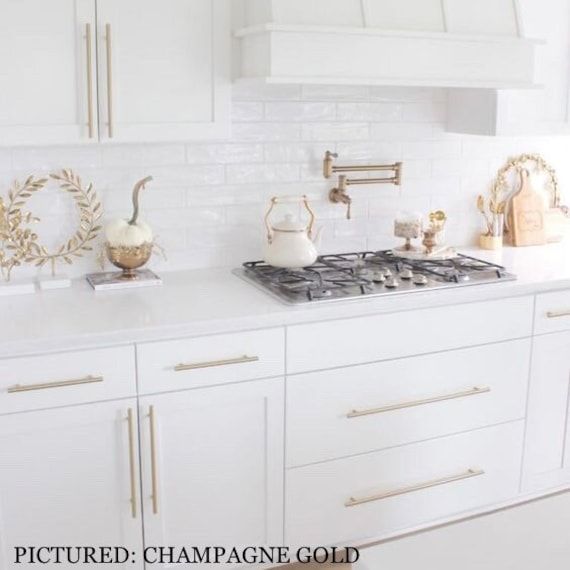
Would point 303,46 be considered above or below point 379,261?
above

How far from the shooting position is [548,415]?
301 cm

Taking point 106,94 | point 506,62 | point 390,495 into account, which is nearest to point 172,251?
point 106,94

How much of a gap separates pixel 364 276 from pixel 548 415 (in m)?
0.86

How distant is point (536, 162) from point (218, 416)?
74.7 inches

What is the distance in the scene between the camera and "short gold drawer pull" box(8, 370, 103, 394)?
2206mm

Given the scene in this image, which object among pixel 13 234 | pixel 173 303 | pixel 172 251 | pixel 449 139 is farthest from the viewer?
pixel 449 139

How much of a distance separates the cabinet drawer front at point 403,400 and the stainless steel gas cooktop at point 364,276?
0.23m

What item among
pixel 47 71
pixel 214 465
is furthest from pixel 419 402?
pixel 47 71

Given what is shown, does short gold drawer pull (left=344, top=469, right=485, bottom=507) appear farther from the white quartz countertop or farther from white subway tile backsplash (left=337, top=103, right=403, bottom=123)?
white subway tile backsplash (left=337, top=103, right=403, bottom=123)

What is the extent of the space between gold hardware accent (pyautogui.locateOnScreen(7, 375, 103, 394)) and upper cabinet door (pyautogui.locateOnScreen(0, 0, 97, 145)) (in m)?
0.71

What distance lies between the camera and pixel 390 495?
277cm

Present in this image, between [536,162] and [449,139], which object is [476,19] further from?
[536,162]

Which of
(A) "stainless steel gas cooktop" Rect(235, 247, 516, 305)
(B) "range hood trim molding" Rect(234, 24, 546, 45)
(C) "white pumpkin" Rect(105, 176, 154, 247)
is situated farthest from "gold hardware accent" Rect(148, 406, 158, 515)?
(B) "range hood trim molding" Rect(234, 24, 546, 45)

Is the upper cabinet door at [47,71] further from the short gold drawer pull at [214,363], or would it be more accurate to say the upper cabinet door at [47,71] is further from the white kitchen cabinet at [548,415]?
the white kitchen cabinet at [548,415]
